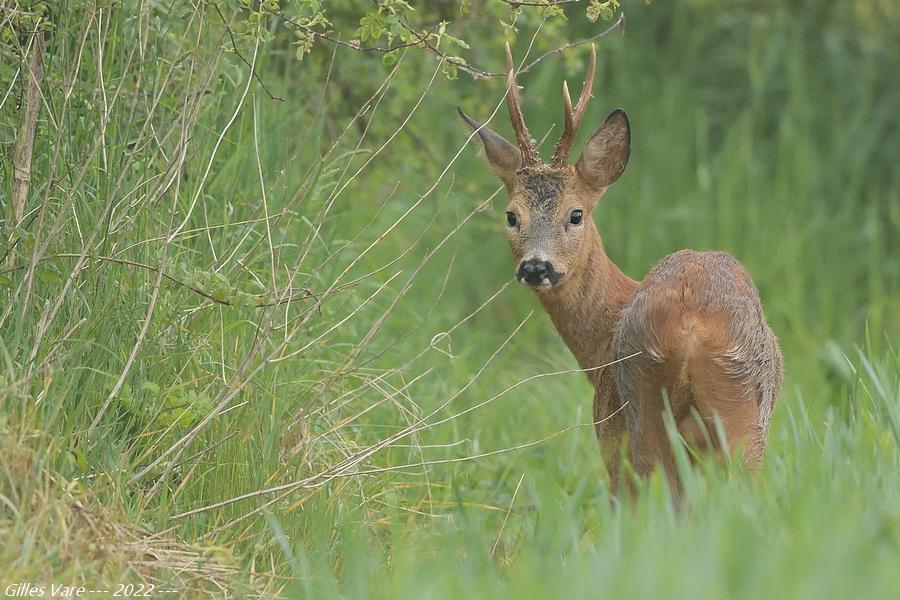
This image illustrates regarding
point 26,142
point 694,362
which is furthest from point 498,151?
point 26,142

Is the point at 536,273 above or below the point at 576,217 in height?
below

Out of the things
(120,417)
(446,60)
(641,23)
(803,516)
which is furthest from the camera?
(641,23)

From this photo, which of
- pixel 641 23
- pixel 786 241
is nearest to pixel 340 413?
pixel 786 241

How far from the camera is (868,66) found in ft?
30.8

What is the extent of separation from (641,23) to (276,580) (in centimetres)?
694

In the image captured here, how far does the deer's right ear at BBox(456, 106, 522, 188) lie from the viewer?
526cm

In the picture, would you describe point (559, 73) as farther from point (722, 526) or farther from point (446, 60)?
point (722, 526)

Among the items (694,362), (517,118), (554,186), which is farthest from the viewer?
(554,186)

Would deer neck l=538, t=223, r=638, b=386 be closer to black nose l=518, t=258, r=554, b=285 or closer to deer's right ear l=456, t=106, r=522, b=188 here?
black nose l=518, t=258, r=554, b=285

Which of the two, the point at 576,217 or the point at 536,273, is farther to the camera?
the point at 576,217

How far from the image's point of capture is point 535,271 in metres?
4.79

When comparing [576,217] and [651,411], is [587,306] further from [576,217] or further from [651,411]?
[651,411]

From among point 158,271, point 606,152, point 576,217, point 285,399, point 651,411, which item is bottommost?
point 285,399

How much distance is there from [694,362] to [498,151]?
4.80ft
